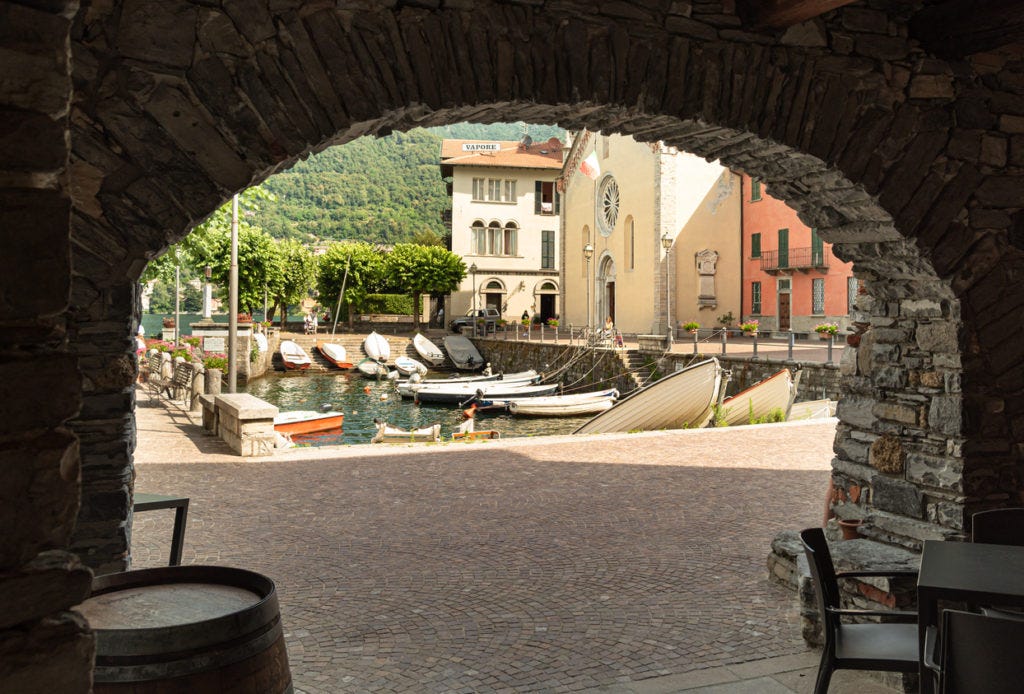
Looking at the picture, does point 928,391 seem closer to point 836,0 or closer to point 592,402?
point 836,0

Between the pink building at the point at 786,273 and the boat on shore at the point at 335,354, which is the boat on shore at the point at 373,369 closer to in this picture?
the boat on shore at the point at 335,354

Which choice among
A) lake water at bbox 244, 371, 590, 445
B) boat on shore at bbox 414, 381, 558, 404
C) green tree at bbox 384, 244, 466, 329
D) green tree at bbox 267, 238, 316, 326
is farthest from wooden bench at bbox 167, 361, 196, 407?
green tree at bbox 267, 238, 316, 326

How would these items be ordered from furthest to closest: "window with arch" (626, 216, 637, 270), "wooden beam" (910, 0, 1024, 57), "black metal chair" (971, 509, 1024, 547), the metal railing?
"window with arch" (626, 216, 637, 270)
the metal railing
"wooden beam" (910, 0, 1024, 57)
"black metal chair" (971, 509, 1024, 547)

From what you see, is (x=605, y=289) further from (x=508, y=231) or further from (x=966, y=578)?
(x=966, y=578)

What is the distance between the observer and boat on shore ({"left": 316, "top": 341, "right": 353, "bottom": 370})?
37438 millimetres

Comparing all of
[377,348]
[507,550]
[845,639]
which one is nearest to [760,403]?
[507,550]

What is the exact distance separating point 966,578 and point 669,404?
1379 centimetres

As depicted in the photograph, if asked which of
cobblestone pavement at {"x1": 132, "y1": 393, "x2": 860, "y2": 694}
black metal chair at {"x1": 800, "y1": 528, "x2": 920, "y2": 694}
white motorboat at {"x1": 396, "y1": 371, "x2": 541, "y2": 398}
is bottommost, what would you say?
cobblestone pavement at {"x1": 132, "y1": 393, "x2": 860, "y2": 694}

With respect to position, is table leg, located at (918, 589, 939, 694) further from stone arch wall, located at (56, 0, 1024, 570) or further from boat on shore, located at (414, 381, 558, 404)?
boat on shore, located at (414, 381, 558, 404)

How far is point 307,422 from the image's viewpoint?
1850 centimetres

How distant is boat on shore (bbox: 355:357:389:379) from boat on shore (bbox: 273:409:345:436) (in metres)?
15.0

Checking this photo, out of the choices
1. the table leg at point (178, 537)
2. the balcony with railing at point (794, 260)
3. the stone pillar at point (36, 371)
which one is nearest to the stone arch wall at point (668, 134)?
the table leg at point (178, 537)

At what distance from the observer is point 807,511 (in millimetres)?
7523

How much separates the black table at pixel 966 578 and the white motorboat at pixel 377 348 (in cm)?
3474
